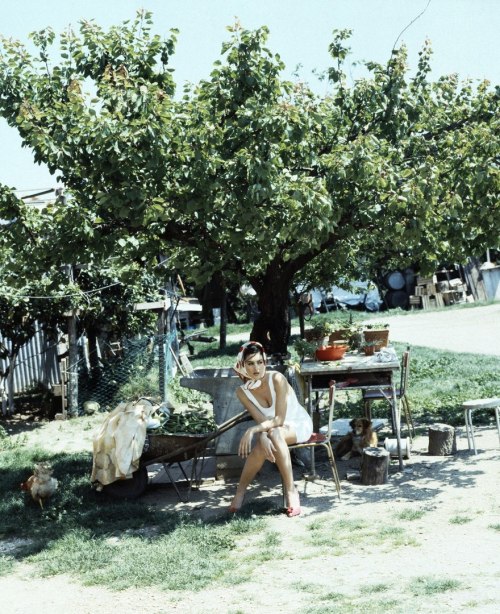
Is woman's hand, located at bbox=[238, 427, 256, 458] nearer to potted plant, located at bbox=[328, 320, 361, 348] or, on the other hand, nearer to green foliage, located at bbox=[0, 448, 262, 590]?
green foliage, located at bbox=[0, 448, 262, 590]

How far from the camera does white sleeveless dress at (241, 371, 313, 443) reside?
26.7ft

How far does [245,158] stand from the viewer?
8.20 meters

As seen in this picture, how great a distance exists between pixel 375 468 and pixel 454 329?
1697 centimetres

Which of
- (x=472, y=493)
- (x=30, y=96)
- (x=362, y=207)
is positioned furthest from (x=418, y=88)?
(x=472, y=493)

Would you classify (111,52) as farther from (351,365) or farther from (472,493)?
(472,493)

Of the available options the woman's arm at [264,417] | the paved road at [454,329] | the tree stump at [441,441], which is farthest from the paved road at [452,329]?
the woman's arm at [264,417]

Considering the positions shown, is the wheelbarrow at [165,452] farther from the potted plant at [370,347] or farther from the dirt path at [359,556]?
the potted plant at [370,347]

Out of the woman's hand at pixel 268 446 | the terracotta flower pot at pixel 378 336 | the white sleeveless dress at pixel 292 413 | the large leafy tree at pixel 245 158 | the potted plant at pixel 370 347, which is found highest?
the large leafy tree at pixel 245 158

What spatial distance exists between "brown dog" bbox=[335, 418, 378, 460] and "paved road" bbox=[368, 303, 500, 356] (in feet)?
30.5

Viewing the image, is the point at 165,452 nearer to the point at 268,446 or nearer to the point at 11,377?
the point at 268,446

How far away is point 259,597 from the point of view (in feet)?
18.7

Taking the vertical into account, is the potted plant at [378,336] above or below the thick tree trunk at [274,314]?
below

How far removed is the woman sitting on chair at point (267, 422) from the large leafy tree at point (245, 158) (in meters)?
1.34

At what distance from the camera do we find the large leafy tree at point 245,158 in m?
8.13
